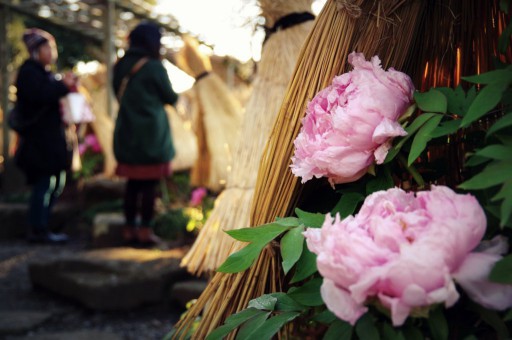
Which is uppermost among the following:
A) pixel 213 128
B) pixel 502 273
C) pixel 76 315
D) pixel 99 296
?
pixel 213 128

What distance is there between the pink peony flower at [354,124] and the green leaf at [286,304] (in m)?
0.15

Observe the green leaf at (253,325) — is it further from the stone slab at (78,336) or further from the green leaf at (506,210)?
the stone slab at (78,336)

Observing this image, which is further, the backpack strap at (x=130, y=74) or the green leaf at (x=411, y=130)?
the backpack strap at (x=130, y=74)

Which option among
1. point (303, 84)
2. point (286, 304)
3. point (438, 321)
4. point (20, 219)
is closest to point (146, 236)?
point (20, 219)

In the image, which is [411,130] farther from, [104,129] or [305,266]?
[104,129]

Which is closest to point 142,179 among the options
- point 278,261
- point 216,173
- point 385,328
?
point 216,173

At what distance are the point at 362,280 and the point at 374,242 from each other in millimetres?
43

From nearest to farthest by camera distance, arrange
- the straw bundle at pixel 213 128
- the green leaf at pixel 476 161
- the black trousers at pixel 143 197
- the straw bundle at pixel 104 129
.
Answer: the green leaf at pixel 476 161
the black trousers at pixel 143 197
the straw bundle at pixel 213 128
the straw bundle at pixel 104 129

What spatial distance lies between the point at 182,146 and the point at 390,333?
597 cm

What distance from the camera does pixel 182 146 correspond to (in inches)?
257

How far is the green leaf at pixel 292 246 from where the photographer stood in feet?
2.48

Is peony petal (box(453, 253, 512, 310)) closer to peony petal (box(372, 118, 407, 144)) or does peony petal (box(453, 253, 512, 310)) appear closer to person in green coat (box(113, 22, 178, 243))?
peony petal (box(372, 118, 407, 144))

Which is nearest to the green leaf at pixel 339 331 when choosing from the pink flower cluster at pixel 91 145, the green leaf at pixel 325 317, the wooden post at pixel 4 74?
the green leaf at pixel 325 317

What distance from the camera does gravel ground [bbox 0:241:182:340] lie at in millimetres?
3021
